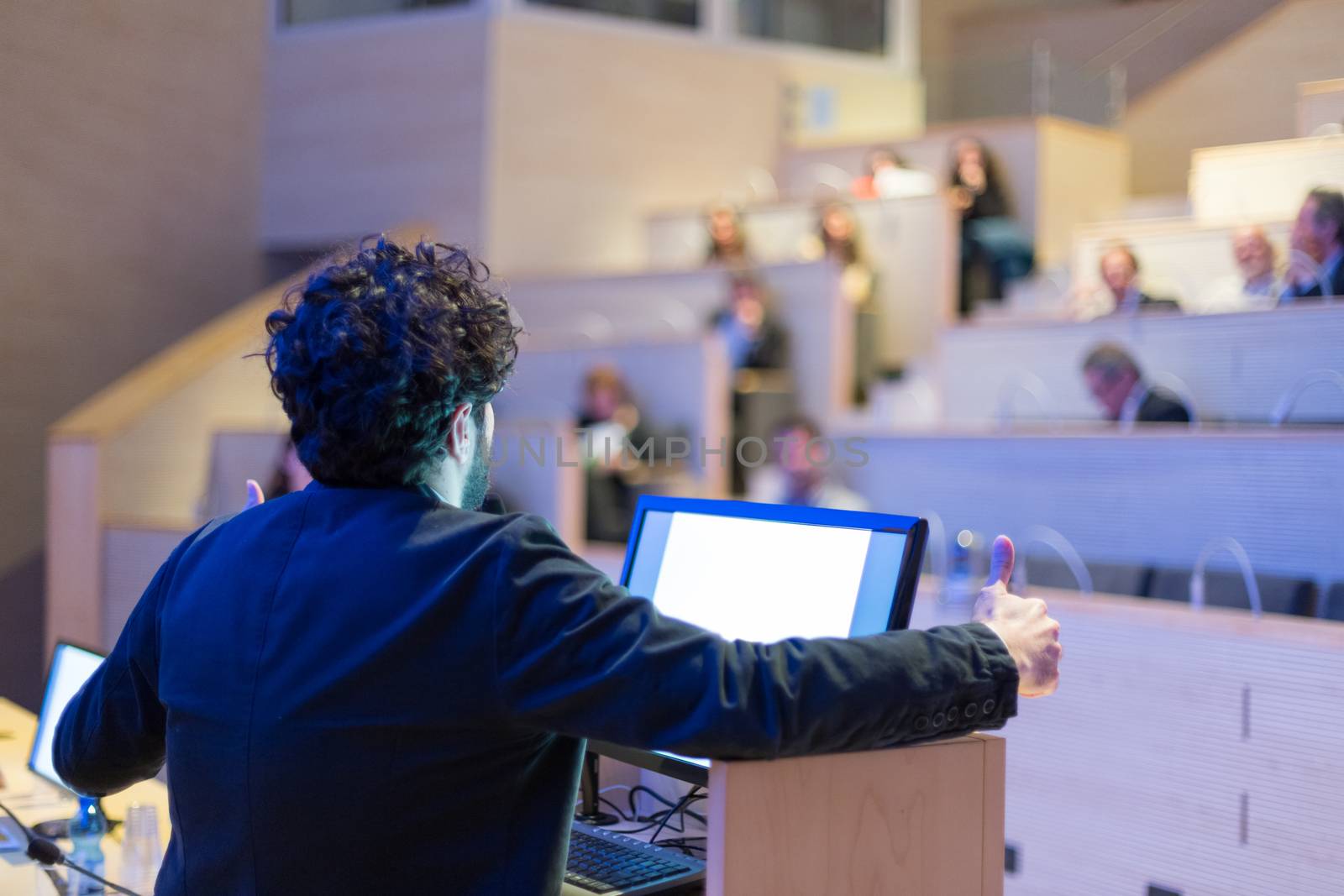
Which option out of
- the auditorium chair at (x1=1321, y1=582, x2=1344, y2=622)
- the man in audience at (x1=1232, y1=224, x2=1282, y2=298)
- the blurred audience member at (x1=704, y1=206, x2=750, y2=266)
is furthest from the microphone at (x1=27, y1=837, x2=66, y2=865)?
the blurred audience member at (x1=704, y1=206, x2=750, y2=266)

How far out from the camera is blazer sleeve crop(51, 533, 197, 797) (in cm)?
116

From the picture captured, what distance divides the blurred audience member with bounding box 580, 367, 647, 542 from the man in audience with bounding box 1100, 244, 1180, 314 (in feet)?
5.77

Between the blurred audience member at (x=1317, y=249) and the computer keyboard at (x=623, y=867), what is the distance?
214 centimetres

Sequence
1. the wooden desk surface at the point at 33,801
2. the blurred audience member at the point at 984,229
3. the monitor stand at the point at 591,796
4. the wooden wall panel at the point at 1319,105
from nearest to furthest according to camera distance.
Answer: the monitor stand at the point at 591,796, the wooden desk surface at the point at 33,801, the wooden wall panel at the point at 1319,105, the blurred audience member at the point at 984,229

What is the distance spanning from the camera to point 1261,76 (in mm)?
2609

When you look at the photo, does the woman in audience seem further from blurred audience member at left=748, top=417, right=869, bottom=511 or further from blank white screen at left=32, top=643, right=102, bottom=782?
blank white screen at left=32, top=643, right=102, bottom=782

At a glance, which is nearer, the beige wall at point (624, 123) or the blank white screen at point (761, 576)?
the blank white screen at point (761, 576)

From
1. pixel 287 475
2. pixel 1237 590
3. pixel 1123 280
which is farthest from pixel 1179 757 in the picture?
pixel 287 475

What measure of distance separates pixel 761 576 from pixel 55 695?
4.21ft

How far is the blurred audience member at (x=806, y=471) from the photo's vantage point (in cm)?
407

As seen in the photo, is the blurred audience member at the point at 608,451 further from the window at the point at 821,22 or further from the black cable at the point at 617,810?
the window at the point at 821,22

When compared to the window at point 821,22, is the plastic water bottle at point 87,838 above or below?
below

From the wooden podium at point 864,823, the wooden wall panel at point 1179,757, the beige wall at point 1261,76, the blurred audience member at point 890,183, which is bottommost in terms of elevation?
the wooden wall panel at point 1179,757

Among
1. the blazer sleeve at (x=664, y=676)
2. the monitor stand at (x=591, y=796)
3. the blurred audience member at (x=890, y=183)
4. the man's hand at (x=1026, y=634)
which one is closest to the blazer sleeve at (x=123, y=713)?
the blazer sleeve at (x=664, y=676)
